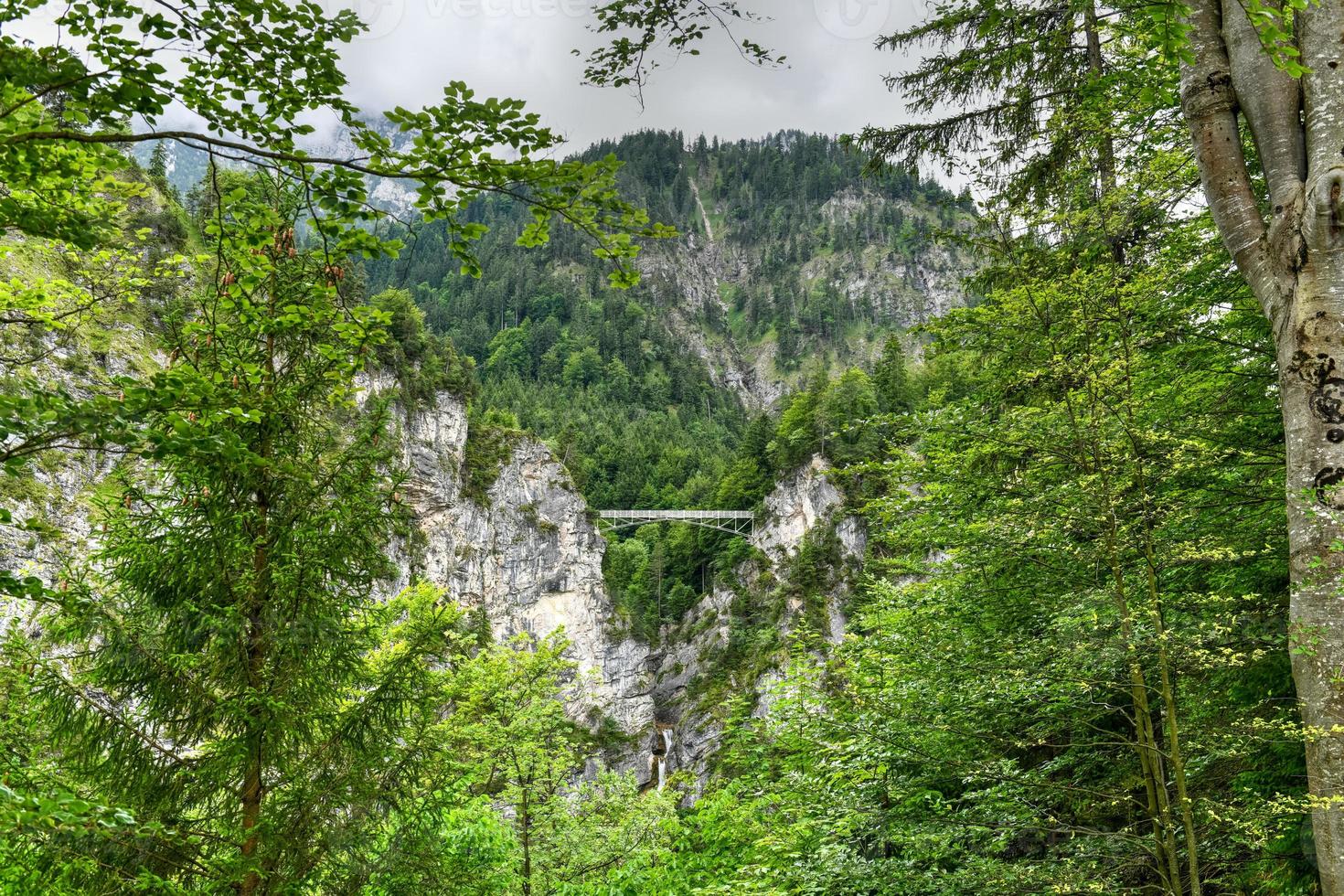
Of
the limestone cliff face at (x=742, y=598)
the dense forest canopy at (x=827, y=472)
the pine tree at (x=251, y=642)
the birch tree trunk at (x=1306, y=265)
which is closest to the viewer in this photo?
the dense forest canopy at (x=827, y=472)

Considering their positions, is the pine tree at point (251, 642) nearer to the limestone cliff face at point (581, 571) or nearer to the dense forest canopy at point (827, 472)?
the dense forest canopy at point (827, 472)

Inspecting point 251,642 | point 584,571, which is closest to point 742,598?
point 584,571

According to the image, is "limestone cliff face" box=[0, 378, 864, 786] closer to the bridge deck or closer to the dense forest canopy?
the bridge deck

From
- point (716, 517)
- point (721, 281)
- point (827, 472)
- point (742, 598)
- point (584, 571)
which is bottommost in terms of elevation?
point (742, 598)

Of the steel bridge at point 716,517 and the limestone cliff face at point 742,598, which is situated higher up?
the steel bridge at point 716,517

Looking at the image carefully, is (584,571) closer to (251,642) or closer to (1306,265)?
(251,642)

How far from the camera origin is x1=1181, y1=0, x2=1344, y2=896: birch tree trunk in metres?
3.04

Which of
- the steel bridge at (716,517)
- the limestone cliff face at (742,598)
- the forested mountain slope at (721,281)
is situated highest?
the forested mountain slope at (721,281)

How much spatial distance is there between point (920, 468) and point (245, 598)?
496cm

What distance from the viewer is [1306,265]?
3.21 metres

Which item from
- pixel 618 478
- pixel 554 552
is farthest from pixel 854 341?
pixel 554 552

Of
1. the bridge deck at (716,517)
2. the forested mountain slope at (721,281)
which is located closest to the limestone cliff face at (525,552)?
the bridge deck at (716,517)

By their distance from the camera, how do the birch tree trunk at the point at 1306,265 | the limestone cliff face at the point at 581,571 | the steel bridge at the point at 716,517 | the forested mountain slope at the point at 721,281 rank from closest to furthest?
the birch tree trunk at the point at 1306,265 → the limestone cliff face at the point at 581,571 → the steel bridge at the point at 716,517 → the forested mountain slope at the point at 721,281

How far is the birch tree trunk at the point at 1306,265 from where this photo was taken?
304cm
